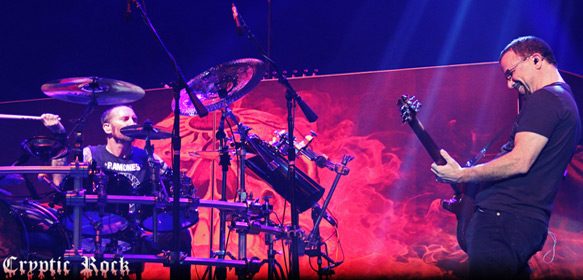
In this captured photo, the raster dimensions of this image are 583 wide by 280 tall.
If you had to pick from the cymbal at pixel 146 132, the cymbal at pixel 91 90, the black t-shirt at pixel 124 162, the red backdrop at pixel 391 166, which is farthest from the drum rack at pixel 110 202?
the red backdrop at pixel 391 166

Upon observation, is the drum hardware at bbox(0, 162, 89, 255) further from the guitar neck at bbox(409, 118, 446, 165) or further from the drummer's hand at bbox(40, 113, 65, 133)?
the guitar neck at bbox(409, 118, 446, 165)

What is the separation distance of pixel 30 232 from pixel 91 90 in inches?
53.7

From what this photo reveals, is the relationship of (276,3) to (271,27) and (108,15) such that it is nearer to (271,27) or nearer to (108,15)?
(271,27)

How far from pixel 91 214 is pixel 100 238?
200 mm

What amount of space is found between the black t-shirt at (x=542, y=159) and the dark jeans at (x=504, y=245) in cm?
5

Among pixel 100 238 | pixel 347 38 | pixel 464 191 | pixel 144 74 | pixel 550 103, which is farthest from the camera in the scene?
pixel 144 74

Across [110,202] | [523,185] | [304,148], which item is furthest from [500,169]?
[110,202]

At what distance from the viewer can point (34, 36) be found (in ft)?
25.4

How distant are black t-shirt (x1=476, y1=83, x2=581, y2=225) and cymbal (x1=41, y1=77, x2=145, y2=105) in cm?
354

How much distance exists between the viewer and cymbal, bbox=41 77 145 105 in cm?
540

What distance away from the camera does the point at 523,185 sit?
121 inches

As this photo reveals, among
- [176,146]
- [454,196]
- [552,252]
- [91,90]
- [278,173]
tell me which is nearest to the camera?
[454,196]

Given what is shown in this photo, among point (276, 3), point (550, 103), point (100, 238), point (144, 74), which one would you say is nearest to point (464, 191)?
point (550, 103)

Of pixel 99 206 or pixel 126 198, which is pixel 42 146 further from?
pixel 126 198
